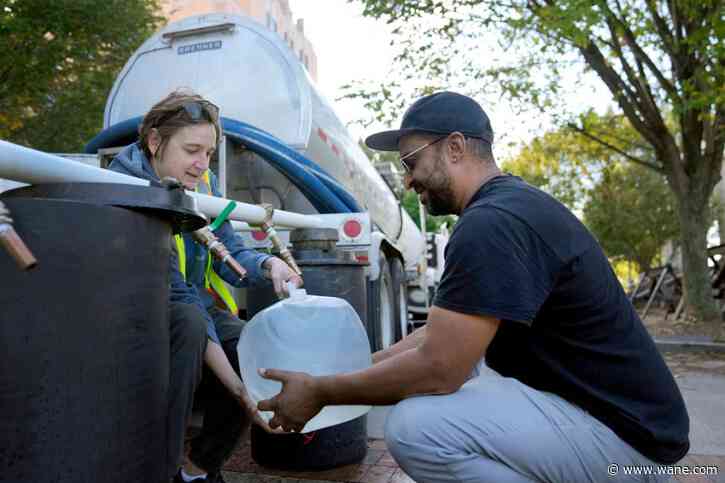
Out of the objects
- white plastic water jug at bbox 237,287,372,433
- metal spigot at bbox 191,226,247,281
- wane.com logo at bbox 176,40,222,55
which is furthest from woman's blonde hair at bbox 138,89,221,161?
wane.com logo at bbox 176,40,222,55

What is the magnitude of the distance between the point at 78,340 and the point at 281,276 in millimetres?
1239

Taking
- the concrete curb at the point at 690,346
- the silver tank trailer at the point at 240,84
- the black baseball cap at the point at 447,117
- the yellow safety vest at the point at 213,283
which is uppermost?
the silver tank trailer at the point at 240,84

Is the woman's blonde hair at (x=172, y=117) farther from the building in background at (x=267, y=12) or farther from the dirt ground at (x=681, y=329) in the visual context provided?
the building in background at (x=267, y=12)

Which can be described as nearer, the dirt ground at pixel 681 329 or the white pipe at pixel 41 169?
the white pipe at pixel 41 169

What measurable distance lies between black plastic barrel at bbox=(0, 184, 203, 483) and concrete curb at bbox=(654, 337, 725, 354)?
8405mm

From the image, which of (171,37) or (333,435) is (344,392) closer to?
(333,435)

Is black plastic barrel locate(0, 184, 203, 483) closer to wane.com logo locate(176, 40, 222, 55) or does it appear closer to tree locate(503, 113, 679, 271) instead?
wane.com logo locate(176, 40, 222, 55)

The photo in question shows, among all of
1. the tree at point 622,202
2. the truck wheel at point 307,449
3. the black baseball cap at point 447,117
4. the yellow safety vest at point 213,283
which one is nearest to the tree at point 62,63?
the yellow safety vest at point 213,283

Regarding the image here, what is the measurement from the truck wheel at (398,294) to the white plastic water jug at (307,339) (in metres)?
4.44

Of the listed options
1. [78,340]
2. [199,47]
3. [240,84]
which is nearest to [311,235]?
[78,340]

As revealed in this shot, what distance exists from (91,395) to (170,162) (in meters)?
1.34

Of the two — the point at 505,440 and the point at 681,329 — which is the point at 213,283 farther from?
the point at 681,329

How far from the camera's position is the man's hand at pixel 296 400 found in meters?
1.97

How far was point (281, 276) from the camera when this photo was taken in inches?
102
